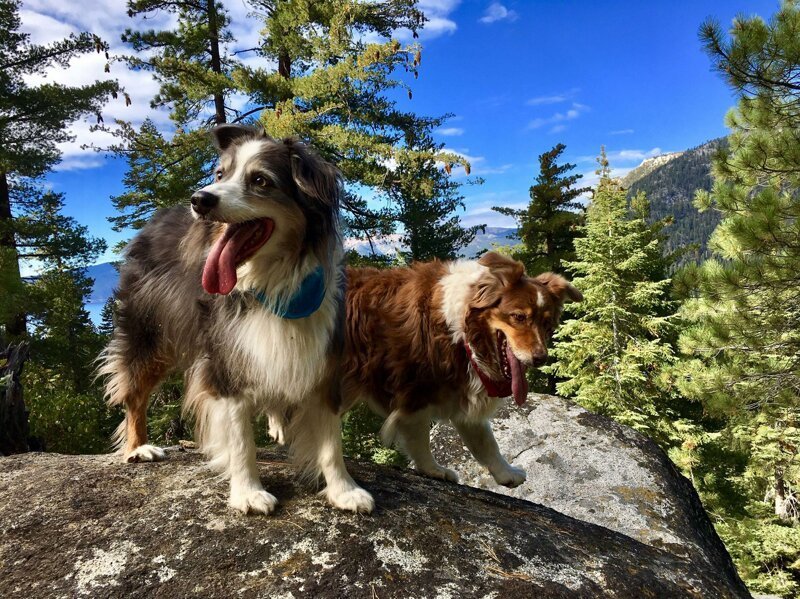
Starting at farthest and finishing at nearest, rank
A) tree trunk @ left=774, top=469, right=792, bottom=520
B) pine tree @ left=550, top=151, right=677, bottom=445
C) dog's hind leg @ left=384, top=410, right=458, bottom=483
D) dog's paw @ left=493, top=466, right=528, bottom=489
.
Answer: tree trunk @ left=774, top=469, right=792, bottom=520, pine tree @ left=550, top=151, right=677, bottom=445, dog's paw @ left=493, top=466, right=528, bottom=489, dog's hind leg @ left=384, top=410, right=458, bottom=483

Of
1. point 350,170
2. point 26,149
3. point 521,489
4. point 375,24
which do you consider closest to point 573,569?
point 521,489

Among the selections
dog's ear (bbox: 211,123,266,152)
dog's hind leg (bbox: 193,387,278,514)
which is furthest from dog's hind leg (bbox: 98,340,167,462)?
dog's ear (bbox: 211,123,266,152)

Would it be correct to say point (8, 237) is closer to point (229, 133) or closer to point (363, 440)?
point (363, 440)

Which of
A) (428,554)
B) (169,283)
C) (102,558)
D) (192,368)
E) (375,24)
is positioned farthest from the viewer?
(375,24)

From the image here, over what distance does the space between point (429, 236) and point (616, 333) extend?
817cm

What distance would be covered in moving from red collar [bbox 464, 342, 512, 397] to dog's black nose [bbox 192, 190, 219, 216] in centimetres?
250

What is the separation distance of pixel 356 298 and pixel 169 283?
1659 millimetres

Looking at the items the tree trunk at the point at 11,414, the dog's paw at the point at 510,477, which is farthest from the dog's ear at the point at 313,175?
the tree trunk at the point at 11,414

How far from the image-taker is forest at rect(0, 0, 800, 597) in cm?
962

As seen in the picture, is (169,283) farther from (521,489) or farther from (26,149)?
(26,149)

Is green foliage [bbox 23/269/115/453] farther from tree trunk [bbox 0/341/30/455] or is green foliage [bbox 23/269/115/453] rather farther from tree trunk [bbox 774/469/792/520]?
tree trunk [bbox 774/469/792/520]

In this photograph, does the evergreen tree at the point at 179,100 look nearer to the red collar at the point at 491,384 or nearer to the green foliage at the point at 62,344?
the green foliage at the point at 62,344

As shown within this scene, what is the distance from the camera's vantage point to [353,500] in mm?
2818

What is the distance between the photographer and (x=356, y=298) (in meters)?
4.62
